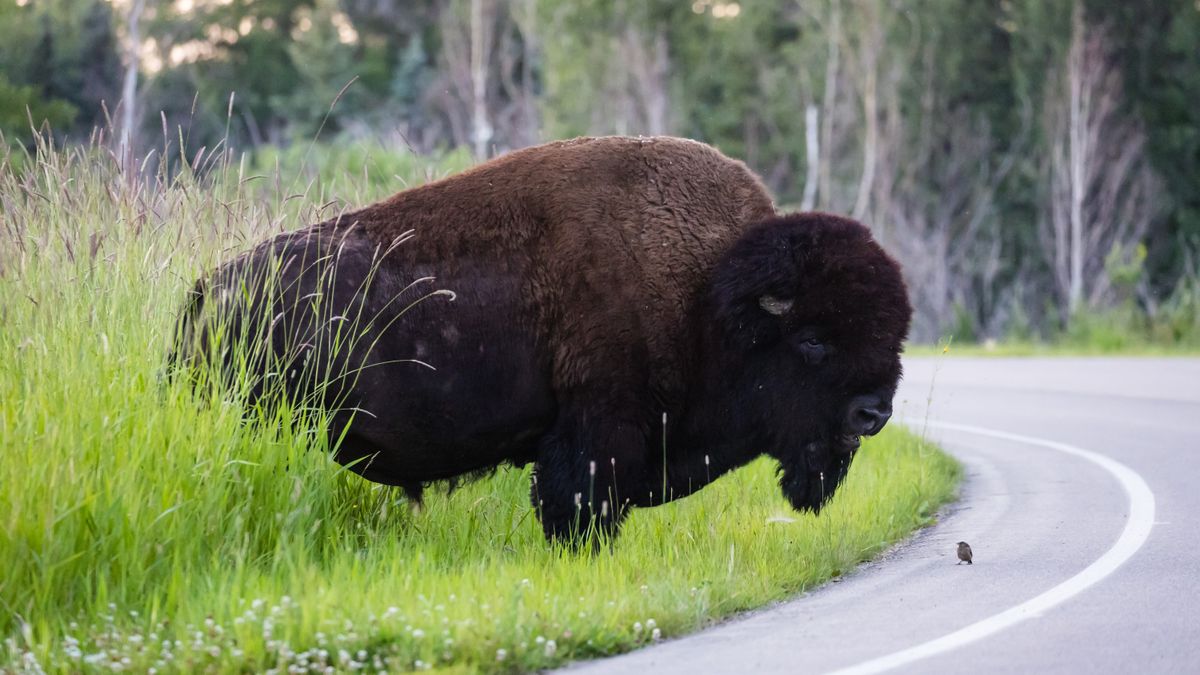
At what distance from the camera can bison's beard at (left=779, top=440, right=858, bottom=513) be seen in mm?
7238

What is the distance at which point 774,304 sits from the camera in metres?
7.05

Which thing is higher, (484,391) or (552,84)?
(484,391)

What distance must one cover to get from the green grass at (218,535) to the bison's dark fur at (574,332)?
353 millimetres

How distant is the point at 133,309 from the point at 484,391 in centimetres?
184

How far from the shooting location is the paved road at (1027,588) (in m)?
5.52

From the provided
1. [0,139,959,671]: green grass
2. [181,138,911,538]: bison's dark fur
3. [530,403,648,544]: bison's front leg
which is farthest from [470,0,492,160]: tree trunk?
[530,403,648,544]: bison's front leg

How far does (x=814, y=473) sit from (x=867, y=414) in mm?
441

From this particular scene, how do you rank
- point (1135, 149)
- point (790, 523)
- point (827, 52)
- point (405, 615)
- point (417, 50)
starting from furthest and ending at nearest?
point (417, 50) < point (827, 52) < point (1135, 149) < point (790, 523) < point (405, 615)

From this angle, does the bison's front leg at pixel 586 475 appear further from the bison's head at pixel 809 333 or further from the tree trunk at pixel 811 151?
the tree trunk at pixel 811 151

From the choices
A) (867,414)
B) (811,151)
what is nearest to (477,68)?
(811,151)

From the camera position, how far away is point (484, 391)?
6.91m

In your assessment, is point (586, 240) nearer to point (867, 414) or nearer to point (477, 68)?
point (867, 414)

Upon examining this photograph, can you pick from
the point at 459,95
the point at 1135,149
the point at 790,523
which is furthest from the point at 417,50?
the point at 790,523

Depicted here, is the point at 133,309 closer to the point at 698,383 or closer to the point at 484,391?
the point at 484,391
